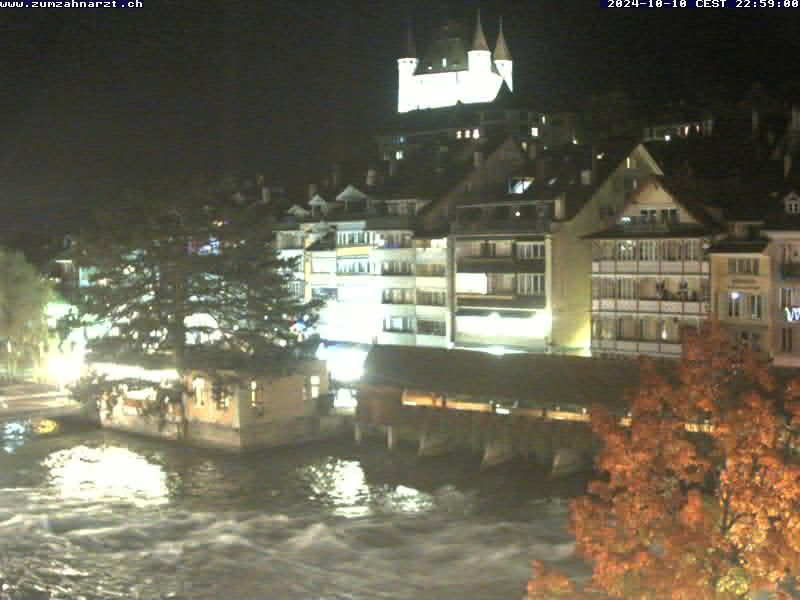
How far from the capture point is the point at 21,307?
235 feet

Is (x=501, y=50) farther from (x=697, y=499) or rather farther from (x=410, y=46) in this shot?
(x=697, y=499)

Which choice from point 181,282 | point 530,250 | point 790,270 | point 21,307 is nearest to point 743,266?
point 790,270

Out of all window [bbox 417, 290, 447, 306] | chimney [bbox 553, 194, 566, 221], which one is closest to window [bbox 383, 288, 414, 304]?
window [bbox 417, 290, 447, 306]

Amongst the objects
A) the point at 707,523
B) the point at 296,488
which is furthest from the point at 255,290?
the point at 707,523

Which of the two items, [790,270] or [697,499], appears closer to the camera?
[697,499]

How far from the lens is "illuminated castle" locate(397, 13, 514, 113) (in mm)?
122750

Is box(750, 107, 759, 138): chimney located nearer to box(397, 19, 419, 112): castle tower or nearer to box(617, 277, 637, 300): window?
box(617, 277, 637, 300): window

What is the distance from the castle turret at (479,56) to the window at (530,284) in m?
68.1

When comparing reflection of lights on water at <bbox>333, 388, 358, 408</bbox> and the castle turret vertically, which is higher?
the castle turret

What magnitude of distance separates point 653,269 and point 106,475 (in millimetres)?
25556

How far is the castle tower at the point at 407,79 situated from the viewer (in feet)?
420

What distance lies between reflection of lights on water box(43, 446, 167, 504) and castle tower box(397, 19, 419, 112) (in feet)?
271

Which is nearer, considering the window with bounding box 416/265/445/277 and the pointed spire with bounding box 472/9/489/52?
the window with bounding box 416/265/445/277

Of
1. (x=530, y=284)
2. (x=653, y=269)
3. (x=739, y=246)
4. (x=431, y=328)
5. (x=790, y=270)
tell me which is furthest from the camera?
(x=431, y=328)
